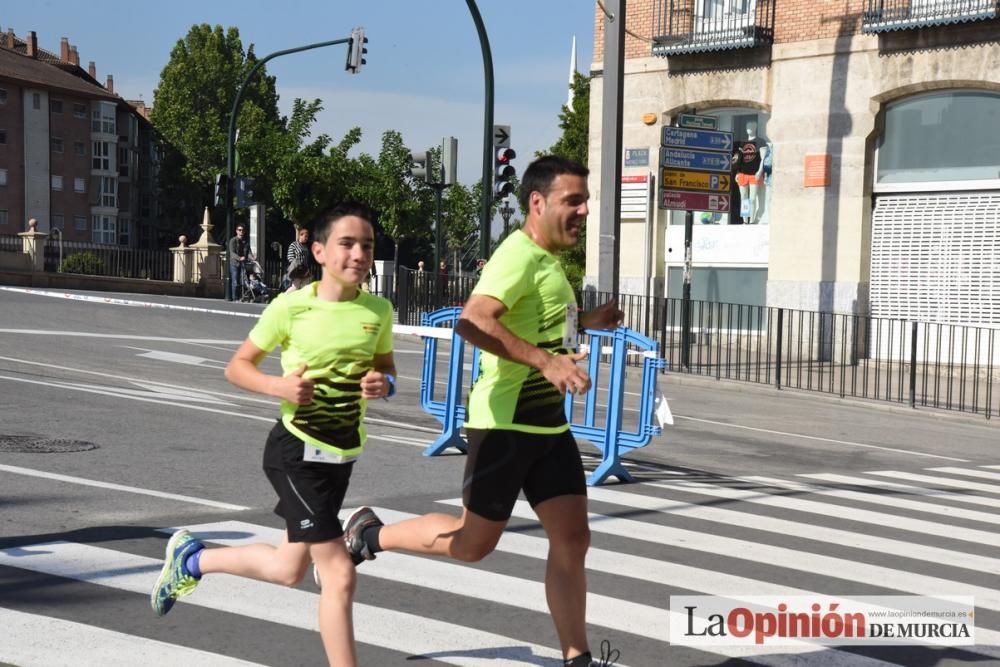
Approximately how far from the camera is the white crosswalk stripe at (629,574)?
5.34 m

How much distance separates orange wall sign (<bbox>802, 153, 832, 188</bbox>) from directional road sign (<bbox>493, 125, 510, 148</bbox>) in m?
6.07

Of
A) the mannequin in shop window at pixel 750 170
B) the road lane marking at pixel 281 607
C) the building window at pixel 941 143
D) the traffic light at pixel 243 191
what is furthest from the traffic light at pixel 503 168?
the road lane marking at pixel 281 607

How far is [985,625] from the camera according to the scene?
6.12 meters

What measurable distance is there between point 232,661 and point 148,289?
37074 millimetres

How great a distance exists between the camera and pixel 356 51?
107 feet

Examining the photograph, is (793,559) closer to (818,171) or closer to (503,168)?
(503,168)

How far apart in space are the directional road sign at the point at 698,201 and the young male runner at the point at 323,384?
17.9 m

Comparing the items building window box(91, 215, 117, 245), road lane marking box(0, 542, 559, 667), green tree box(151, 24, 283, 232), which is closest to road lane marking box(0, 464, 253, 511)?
road lane marking box(0, 542, 559, 667)

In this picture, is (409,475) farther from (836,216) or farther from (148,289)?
(148,289)

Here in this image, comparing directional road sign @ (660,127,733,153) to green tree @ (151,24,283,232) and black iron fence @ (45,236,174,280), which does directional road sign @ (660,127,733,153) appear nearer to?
black iron fence @ (45,236,174,280)

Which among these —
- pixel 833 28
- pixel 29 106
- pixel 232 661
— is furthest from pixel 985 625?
pixel 29 106

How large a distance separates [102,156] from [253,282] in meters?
70.8

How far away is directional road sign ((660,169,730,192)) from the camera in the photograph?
869 inches

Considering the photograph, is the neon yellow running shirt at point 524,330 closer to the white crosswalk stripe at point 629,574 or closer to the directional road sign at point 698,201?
the white crosswalk stripe at point 629,574
